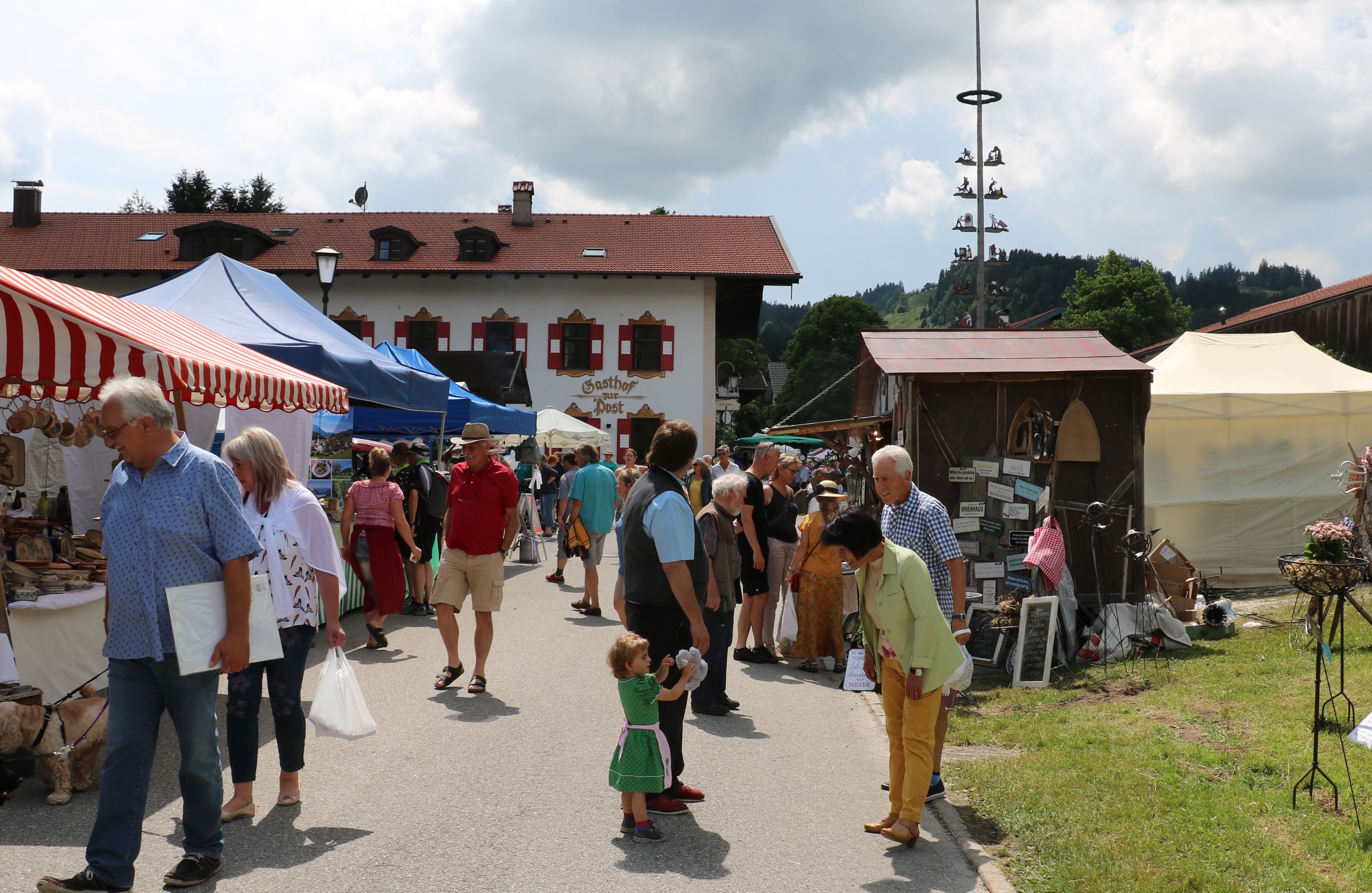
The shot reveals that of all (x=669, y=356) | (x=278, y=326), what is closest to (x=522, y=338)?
(x=669, y=356)

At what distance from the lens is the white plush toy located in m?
5.05

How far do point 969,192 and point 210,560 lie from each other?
27796 mm

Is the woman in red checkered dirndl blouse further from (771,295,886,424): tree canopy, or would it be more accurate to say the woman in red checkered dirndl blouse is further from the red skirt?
(771,295,886,424): tree canopy

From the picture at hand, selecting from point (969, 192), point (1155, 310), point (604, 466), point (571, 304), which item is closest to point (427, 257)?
point (571, 304)

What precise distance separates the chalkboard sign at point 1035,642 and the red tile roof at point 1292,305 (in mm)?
21879

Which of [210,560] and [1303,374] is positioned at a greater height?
[1303,374]

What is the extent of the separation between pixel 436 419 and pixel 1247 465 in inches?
451

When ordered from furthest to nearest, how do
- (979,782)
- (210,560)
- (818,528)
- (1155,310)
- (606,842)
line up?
(1155,310) → (818,528) → (979,782) → (606,842) → (210,560)

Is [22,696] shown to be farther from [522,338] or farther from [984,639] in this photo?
[522,338]

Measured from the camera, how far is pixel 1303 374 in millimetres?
15031

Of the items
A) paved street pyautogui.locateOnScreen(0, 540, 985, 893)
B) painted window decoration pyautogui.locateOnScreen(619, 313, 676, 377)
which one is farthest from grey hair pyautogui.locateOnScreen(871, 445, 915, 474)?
painted window decoration pyautogui.locateOnScreen(619, 313, 676, 377)

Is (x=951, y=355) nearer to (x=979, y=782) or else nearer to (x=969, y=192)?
(x=979, y=782)

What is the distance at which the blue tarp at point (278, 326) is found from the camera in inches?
412

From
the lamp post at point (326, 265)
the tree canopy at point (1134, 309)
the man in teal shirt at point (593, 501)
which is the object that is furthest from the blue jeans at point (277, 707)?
the tree canopy at point (1134, 309)
